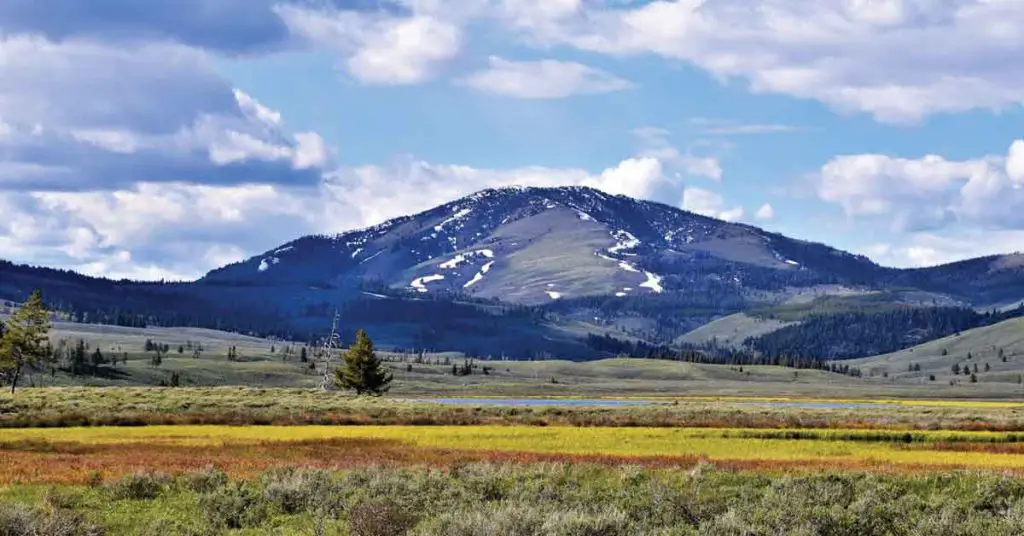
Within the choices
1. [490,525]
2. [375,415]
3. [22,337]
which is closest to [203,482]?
[490,525]

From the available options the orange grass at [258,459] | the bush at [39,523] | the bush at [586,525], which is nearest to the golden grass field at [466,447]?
the orange grass at [258,459]

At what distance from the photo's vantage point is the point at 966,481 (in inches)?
1372

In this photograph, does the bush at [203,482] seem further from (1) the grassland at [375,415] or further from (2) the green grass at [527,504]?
(1) the grassland at [375,415]

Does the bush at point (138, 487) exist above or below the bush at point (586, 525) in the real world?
below

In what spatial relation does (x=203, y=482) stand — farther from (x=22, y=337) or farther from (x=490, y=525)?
(x=22, y=337)

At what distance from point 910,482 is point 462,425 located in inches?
1751

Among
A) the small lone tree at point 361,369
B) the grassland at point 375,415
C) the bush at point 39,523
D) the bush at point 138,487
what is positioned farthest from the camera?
the small lone tree at point 361,369

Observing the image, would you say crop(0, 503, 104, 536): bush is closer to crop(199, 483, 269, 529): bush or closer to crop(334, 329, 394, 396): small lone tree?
crop(199, 483, 269, 529): bush

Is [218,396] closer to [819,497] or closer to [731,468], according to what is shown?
[731,468]

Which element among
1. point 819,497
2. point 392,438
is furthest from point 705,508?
point 392,438

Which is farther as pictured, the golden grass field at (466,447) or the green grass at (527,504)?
the golden grass field at (466,447)

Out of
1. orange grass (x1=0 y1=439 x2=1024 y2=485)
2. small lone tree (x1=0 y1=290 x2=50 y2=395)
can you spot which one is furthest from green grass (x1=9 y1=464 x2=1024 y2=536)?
small lone tree (x1=0 y1=290 x2=50 y2=395)

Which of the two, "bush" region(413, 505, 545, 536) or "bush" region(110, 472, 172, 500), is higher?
"bush" region(413, 505, 545, 536)

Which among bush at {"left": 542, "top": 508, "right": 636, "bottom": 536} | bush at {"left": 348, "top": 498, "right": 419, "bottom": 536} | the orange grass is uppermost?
bush at {"left": 542, "top": 508, "right": 636, "bottom": 536}
